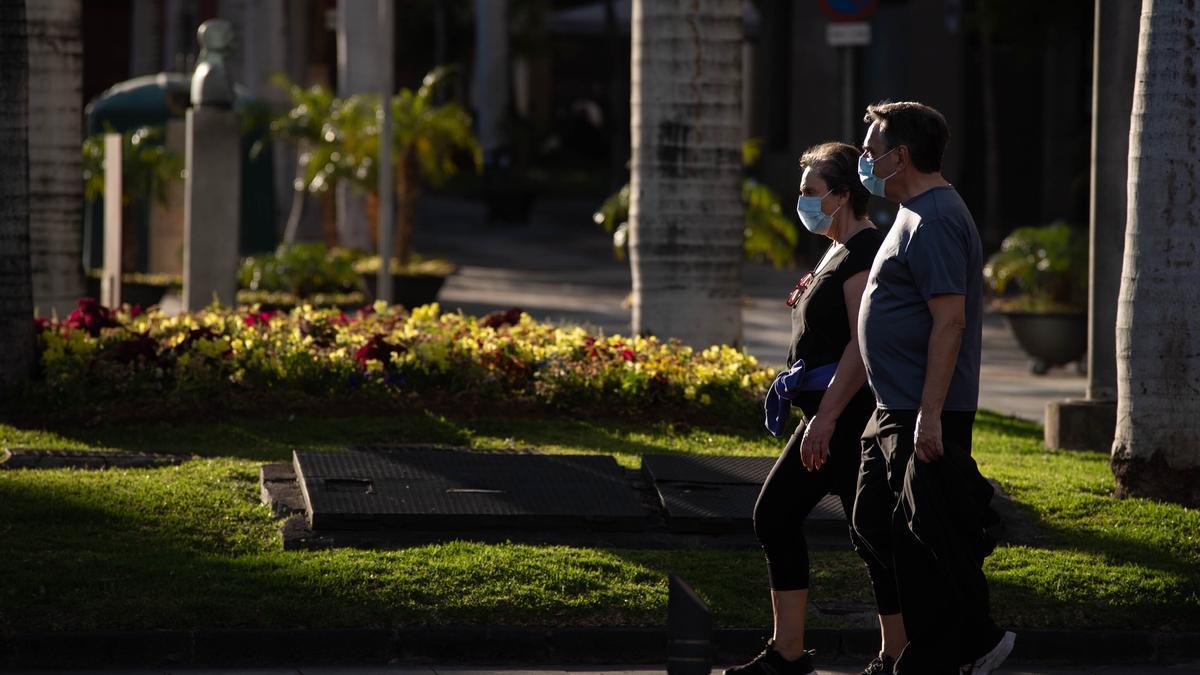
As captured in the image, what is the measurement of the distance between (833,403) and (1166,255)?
3.22m

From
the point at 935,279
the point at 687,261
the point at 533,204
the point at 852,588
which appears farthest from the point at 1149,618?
the point at 533,204

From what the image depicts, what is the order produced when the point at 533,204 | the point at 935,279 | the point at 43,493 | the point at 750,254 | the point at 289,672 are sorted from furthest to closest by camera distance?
the point at 533,204, the point at 750,254, the point at 43,493, the point at 289,672, the point at 935,279

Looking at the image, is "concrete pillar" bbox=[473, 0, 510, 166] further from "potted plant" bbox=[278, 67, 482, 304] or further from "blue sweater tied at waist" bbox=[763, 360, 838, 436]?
"blue sweater tied at waist" bbox=[763, 360, 838, 436]

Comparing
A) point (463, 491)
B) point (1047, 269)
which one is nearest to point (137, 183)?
point (1047, 269)

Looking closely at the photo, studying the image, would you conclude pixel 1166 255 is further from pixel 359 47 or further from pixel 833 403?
pixel 359 47

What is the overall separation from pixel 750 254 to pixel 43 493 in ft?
32.1

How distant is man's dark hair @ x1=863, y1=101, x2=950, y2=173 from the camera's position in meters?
5.98

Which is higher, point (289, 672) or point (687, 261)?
point (687, 261)

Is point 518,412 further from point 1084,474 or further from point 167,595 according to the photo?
point 167,595

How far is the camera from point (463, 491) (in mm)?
8531

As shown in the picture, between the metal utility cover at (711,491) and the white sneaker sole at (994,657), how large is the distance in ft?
6.64

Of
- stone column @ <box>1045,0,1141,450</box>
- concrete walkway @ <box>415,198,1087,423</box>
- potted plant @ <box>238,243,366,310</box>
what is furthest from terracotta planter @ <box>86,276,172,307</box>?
stone column @ <box>1045,0,1141,450</box>

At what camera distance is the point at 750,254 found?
17453mm

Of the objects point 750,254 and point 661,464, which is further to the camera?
point 750,254
